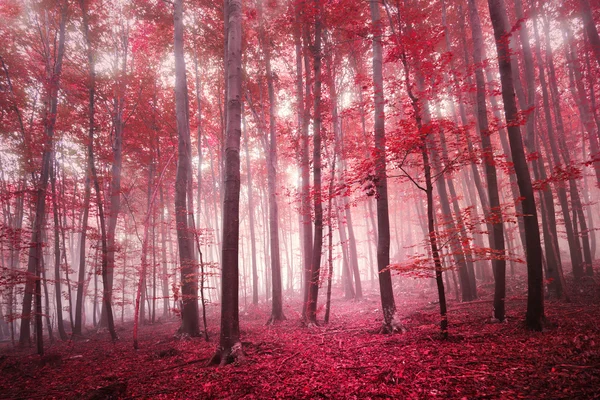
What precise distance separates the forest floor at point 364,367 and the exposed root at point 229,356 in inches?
7.5

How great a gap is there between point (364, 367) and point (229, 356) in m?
2.75

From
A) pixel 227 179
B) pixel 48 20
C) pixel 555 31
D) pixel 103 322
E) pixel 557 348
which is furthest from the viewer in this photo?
pixel 103 322

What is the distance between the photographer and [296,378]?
4.52 meters

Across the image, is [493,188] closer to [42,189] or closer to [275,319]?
[275,319]

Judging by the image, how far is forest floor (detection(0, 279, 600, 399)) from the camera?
360cm

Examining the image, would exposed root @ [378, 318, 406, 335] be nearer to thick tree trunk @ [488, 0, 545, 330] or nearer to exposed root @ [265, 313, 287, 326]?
thick tree trunk @ [488, 0, 545, 330]

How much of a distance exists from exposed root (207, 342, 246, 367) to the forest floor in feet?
0.62

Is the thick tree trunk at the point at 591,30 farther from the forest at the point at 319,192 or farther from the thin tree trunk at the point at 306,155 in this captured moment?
the thin tree trunk at the point at 306,155

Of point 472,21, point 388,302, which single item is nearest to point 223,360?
point 388,302

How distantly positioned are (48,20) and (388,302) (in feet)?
54.8

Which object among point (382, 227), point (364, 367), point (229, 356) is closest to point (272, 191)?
point (382, 227)

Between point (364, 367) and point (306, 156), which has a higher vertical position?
point (306, 156)

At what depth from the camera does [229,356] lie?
546 centimetres

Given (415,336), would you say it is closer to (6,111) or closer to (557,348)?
(557,348)
